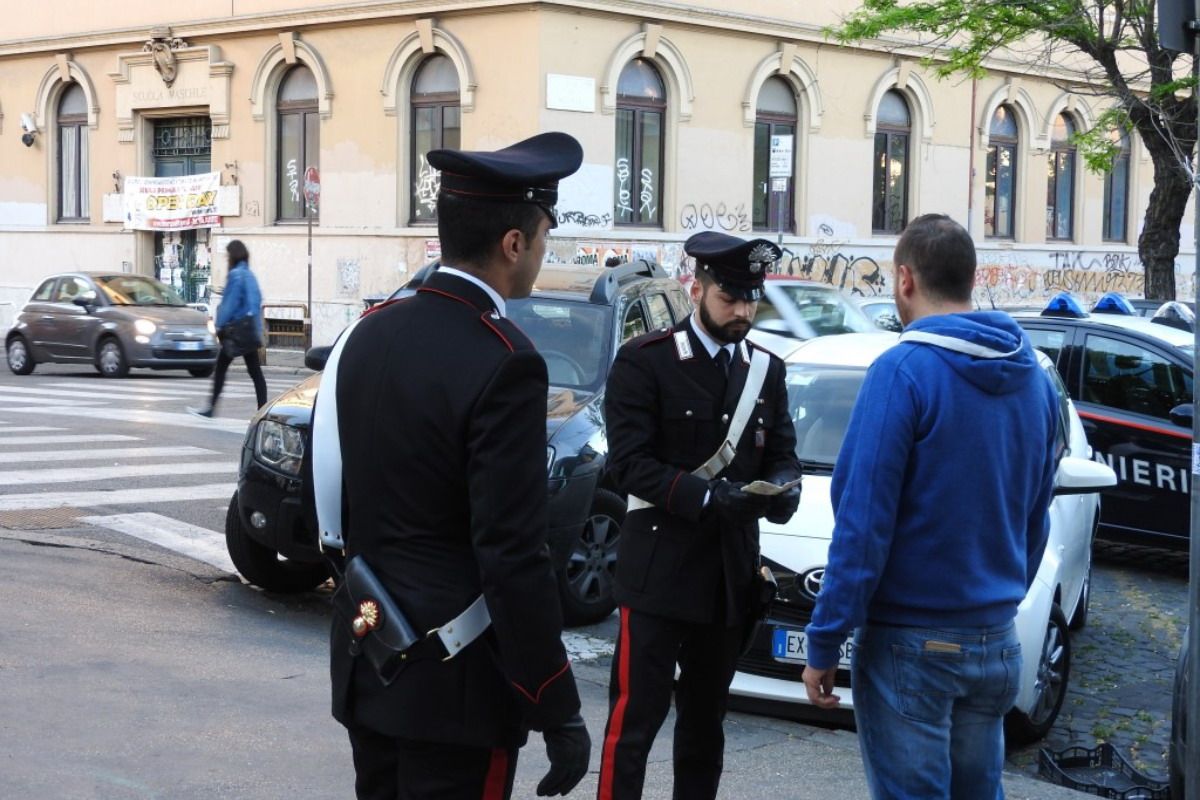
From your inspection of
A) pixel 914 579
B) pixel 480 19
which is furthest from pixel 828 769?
pixel 480 19

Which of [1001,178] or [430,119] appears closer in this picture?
[430,119]

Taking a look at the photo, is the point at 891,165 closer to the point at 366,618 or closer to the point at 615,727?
the point at 615,727

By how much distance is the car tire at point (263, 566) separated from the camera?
8734 millimetres

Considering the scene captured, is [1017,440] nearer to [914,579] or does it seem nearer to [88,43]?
[914,579]

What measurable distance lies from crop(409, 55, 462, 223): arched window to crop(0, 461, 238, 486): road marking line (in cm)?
1541

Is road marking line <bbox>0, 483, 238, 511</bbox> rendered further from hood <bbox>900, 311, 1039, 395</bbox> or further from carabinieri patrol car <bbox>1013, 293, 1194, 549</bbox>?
hood <bbox>900, 311, 1039, 395</bbox>

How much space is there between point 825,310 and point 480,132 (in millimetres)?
12098

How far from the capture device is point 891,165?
109 feet

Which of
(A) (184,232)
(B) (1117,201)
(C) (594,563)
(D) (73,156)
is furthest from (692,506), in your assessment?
(B) (1117,201)

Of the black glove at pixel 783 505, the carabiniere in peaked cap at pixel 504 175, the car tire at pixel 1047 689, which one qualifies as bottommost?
the car tire at pixel 1047 689

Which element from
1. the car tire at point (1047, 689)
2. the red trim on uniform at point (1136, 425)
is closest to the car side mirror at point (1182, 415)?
the red trim on uniform at point (1136, 425)

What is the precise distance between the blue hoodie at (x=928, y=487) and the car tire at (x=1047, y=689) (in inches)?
123

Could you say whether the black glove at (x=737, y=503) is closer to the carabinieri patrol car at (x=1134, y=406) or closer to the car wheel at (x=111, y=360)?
the carabinieri patrol car at (x=1134, y=406)

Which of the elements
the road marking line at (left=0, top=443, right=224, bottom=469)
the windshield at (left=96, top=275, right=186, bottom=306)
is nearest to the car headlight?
the road marking line at (left=0, top=443, right=224, bottom=469)
